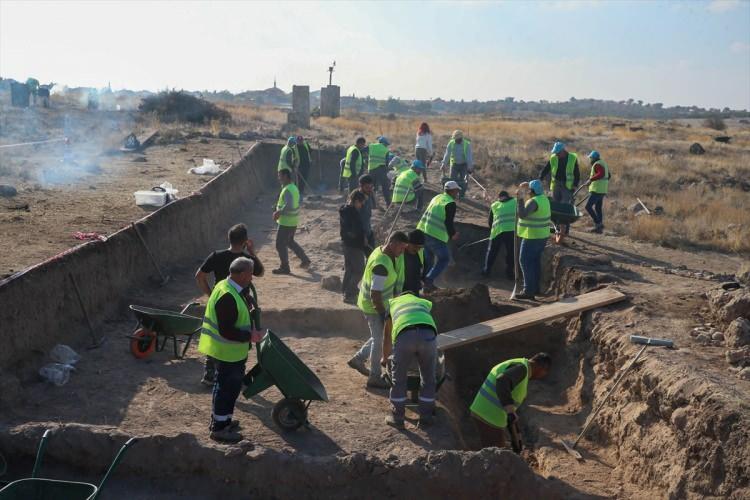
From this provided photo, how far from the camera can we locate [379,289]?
24.5 feet

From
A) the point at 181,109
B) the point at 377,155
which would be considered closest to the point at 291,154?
the point at 377,155

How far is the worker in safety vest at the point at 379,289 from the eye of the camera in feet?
24.5

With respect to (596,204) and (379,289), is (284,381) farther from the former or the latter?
(596,204)

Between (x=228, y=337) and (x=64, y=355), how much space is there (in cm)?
274

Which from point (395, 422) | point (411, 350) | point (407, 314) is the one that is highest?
point (407, 314)

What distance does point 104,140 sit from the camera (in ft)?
82.9

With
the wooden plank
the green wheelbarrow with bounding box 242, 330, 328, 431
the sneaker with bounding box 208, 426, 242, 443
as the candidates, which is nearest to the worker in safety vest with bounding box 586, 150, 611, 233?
the wooden plank

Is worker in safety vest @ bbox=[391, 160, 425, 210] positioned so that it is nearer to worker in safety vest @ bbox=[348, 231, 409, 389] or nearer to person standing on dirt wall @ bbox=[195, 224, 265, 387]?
worker in safety vest @ bbox=[348, 231, 409, 389]

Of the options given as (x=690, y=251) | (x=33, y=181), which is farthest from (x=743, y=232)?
(x=33, y=181)

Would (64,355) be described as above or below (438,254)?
below

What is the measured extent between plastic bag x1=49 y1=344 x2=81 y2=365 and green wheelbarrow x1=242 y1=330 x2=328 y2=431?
2325 mm

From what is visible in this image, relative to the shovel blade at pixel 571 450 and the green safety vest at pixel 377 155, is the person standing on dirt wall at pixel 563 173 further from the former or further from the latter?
the shovel blade at pixel 571 450

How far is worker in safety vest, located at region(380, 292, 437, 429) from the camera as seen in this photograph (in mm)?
6680

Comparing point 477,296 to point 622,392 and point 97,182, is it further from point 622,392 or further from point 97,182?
point 97,182
